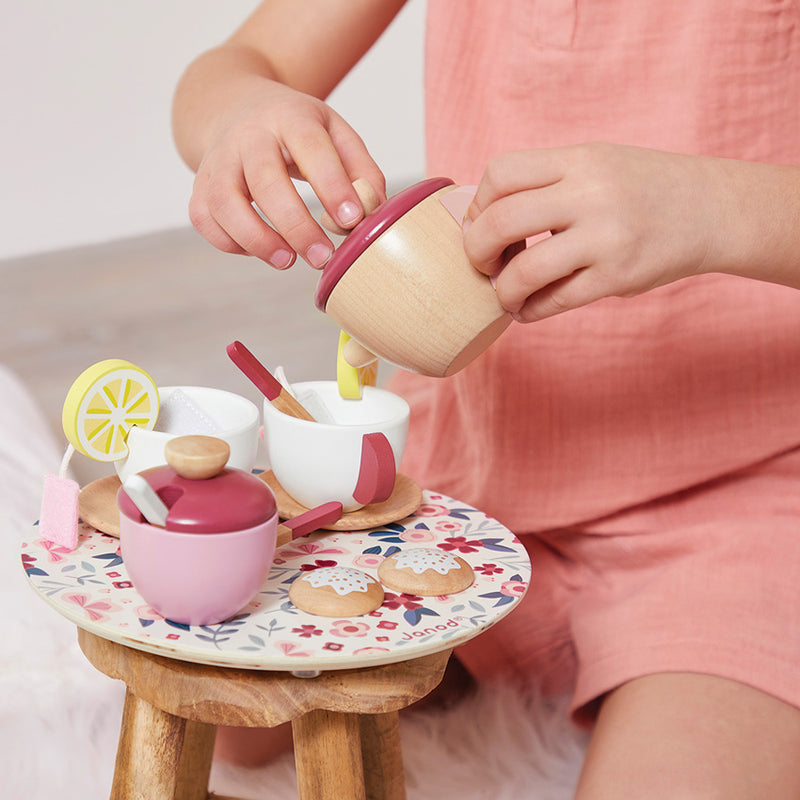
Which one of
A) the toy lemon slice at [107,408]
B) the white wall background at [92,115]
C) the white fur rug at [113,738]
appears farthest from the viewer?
the white wall background at [92,115]

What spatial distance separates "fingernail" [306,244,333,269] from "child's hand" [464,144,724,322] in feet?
0.30

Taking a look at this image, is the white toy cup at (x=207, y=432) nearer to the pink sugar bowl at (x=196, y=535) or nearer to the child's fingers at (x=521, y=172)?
the pink sugar bowl at (x=196, y=535)

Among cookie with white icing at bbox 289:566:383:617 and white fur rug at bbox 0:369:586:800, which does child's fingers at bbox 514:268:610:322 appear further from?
white fur rug at bbox 0:369:586:800

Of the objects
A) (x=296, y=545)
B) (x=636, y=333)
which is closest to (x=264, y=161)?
(x=296, y=545)

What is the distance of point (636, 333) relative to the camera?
796 mm

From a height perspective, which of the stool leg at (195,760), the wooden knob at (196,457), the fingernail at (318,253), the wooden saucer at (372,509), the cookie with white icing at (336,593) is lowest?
the stool leg at (195,760)

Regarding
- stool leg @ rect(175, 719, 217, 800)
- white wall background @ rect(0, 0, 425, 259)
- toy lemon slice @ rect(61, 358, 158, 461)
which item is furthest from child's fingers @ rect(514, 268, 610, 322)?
white wall background @ rect(0, 0, 425, 259)

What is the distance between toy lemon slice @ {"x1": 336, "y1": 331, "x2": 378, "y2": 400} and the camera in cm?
61

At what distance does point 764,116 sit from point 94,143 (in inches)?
83.5

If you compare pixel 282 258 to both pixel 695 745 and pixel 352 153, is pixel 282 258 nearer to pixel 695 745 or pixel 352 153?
pixel 352 153

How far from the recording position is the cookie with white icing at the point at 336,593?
1.63 ft

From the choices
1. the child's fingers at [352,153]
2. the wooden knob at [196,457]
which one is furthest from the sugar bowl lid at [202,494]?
the child's fingers at [352,153]

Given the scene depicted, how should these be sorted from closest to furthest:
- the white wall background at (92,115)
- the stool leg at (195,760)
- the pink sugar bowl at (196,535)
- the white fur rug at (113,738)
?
the pink sugar bowl at (196,535), the stool leg at (195,760), the white fur rug at (113,738), the white wall background at (92,115)

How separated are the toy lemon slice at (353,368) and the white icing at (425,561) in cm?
12
